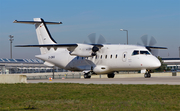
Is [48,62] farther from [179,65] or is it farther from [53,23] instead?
[179,65]

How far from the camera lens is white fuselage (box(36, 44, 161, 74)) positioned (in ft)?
106

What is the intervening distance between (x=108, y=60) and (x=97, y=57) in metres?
1.86

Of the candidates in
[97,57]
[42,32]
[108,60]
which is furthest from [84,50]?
[42,32]

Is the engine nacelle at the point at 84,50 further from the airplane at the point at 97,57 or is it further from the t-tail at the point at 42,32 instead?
the t-tail at the point at 42,32

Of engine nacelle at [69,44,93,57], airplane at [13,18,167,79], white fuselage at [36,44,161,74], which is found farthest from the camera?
engine nacelle at [69,44,93,57]

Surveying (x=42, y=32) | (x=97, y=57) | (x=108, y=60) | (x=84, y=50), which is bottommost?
(x=108, y=60)

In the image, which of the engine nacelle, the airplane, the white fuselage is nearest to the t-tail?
the airplane

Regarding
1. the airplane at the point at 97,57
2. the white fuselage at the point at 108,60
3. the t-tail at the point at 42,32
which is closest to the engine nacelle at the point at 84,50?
the airplane at the point at 97,57

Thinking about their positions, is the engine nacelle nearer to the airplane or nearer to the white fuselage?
the airplane

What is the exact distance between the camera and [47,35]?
43.0 metres

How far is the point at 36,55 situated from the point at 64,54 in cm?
526

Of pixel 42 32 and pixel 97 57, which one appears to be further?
pixel 42 32

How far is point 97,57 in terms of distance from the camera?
120 feet

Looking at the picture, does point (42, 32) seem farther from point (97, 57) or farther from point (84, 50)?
point (97, 57)
